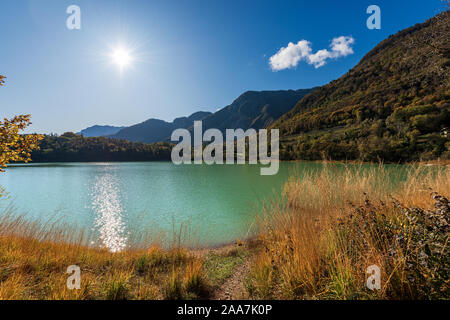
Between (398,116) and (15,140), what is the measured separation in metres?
71.6

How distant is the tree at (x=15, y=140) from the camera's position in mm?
2906

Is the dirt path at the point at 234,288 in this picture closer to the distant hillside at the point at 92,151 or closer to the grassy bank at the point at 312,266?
the grassy bank at the point at 312,266

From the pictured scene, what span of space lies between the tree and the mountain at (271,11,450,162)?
718 cm

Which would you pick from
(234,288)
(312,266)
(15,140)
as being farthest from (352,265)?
(15,140)

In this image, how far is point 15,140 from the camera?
2.96 meters

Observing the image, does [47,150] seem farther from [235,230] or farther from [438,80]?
[438,80]

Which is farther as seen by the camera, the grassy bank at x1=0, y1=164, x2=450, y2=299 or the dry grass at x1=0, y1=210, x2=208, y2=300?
the dry grass at x1=0, y1=210, x2=208, y2=300

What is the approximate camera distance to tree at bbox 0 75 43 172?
9.53 ft

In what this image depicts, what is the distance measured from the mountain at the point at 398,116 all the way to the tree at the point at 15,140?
7181mm

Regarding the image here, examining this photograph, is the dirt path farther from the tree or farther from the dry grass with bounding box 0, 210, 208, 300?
the tree

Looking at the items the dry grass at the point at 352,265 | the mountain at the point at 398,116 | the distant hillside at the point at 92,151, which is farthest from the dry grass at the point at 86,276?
the distant hillside at the point at 92,151

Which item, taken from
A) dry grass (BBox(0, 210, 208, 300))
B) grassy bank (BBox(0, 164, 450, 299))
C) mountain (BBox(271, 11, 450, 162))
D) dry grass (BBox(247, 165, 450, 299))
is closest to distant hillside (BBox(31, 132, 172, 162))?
mountain (BBox(271, 11, 450, 162))

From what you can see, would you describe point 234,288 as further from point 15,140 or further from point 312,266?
point 15,140
